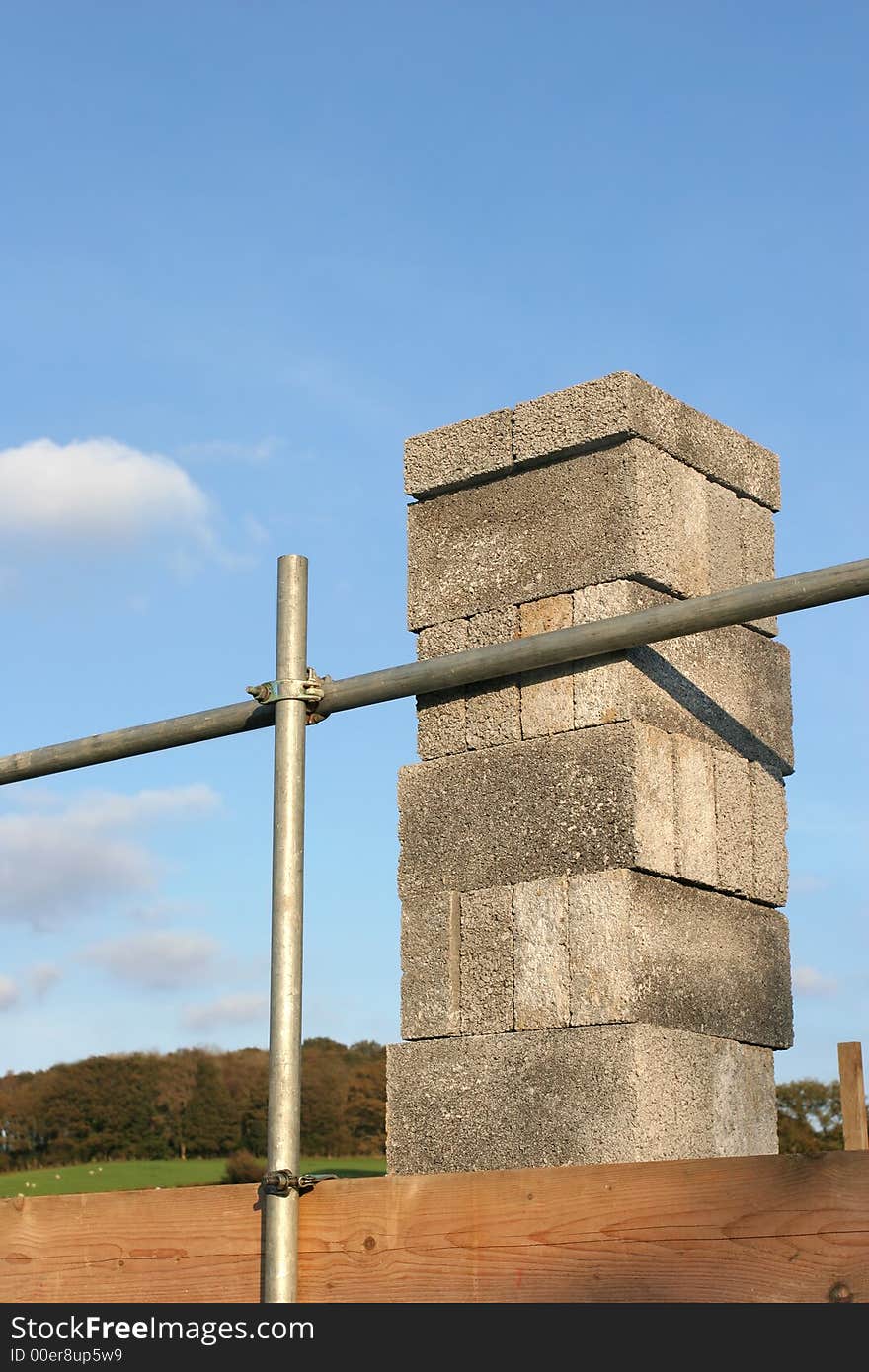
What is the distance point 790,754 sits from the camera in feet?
16.8

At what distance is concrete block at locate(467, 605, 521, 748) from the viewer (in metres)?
4.71

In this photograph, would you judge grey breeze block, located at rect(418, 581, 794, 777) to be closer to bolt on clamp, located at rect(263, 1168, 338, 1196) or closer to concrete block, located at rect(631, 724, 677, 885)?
concrete block, located at rect(631, 724, 677, 885)

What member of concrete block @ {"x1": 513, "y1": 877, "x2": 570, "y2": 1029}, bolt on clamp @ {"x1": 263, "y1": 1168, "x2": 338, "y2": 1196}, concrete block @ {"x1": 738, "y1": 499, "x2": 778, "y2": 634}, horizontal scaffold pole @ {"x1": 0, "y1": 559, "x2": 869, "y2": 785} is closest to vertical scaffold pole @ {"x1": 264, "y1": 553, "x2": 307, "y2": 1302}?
bolt on clamp @ {"x1": 263, "y1": 1168, "x2": 338, "y2": 1196}

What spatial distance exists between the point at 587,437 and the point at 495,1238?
2.86m

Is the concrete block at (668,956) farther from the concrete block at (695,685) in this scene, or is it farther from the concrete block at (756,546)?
the concrete block at (756,546)

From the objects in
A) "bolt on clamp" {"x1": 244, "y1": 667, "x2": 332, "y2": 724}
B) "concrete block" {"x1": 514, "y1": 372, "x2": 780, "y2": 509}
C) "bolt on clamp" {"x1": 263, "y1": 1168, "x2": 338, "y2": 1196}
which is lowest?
"bolt on clamp" {"x1": 263, "y1": 1168, "x2": 338, "y2": 1196}

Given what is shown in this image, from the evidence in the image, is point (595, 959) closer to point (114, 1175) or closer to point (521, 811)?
point (521, 811)

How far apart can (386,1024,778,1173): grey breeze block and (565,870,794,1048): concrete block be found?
2.6 inches

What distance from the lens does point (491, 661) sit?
9.93 feet

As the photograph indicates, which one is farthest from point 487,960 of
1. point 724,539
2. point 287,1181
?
point 287,1181

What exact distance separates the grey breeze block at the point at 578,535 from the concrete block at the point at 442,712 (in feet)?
0.17
